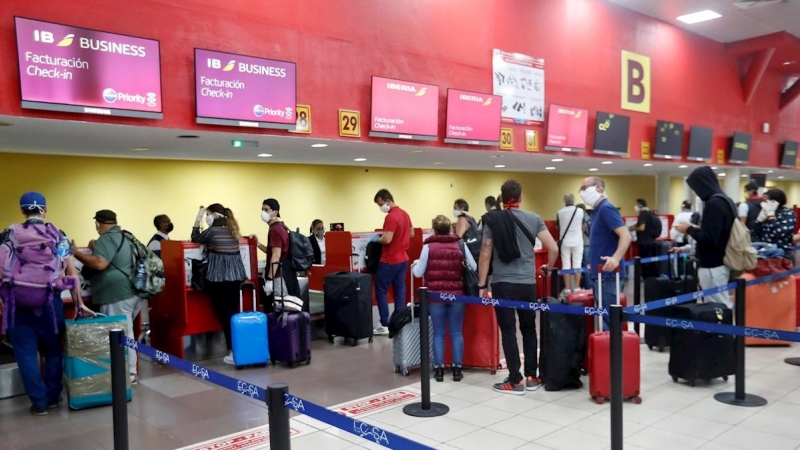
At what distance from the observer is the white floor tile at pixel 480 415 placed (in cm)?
412

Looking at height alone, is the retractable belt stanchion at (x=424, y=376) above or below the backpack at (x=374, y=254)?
below

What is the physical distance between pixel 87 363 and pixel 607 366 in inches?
154

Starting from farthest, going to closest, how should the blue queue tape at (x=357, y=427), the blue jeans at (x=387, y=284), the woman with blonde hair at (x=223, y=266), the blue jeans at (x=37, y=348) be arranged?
the blue jeans at (x=387, y=284) < the woman with blonde hair at (x=223, y=266) < the blue jeans at (x=37, y=348) < the blue queue tape at (x=357, y=427)

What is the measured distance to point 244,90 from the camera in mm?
5875

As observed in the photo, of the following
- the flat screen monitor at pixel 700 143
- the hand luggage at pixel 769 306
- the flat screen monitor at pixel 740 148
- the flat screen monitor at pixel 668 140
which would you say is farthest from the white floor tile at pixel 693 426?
the flat screen monitor at pixel 740 148

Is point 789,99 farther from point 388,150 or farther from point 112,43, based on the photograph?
point 112,43

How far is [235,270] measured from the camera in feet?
19.7

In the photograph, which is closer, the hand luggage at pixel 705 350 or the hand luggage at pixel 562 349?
the hand luggage at pixel 562 349

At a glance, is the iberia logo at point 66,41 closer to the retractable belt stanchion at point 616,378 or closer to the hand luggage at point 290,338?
the hand luggage at point 290,338

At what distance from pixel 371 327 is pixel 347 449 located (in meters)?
2.99

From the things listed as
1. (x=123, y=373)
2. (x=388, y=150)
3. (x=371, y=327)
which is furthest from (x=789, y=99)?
(x=123, y=373)

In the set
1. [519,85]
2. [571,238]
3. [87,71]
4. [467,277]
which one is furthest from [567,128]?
[87,71]

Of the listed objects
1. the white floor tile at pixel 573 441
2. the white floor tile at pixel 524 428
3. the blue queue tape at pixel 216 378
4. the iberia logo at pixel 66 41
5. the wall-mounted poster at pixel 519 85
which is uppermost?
the wall-mounted poster at pixel 519 85

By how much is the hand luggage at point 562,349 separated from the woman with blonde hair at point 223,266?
3.04 metres
